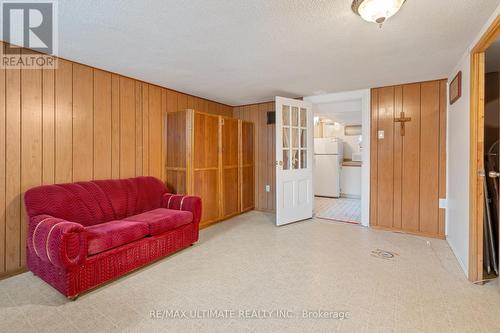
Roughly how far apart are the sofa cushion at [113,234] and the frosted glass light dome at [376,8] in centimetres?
255

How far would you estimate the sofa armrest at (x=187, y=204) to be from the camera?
309 cm

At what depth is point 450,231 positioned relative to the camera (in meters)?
3.13

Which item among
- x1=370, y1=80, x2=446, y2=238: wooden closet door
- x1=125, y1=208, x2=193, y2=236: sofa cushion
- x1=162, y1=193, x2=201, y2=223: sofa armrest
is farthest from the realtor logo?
x1=370, y1=80, x2=446, y2=238: wooden closet door

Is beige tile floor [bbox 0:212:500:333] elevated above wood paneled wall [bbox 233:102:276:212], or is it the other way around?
wood paneled wall [bbox 233:102:276:212]

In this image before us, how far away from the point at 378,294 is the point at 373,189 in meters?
2.14

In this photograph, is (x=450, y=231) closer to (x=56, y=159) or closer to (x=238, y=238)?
(x=238, y=238)

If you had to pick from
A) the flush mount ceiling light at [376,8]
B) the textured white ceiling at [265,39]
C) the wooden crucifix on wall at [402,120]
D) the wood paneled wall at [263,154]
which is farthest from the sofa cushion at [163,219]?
the wooden crucifix on wall at [402,120]

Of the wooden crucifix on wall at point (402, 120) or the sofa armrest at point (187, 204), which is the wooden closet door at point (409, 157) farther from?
the sofa armrest at point (187, 204)

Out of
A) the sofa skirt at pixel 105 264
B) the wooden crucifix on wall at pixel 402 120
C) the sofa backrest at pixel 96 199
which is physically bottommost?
the sofa skirt at pixel 105 264

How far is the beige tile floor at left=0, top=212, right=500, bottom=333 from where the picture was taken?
169 cm

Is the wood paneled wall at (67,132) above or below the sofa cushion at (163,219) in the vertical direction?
above

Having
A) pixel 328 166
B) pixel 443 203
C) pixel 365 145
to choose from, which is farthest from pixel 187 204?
pixel 328 166

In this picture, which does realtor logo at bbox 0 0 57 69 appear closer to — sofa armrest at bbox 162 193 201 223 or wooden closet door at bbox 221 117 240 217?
sofa armrest at bbox 162 193 201 223

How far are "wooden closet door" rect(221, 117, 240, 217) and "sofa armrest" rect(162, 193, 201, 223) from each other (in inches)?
43.6
